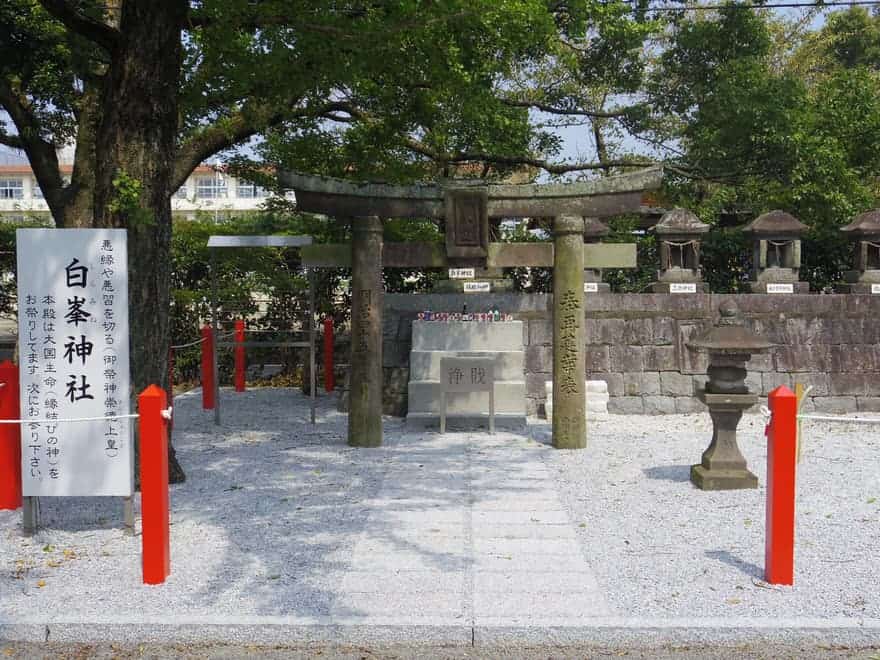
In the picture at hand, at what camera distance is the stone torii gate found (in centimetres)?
927

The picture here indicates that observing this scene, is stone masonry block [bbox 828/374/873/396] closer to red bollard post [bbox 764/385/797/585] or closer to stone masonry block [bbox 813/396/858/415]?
stone masonry block [bbox 813/396/858/415]

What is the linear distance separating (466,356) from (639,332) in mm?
2714

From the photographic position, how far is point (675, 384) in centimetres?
1188

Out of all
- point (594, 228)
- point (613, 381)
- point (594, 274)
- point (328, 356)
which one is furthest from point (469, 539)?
point (328, 356)

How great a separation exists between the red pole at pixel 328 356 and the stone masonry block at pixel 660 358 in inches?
198

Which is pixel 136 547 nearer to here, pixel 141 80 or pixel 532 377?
pixel 141 80

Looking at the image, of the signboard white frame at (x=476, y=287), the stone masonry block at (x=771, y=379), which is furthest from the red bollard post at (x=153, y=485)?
the stone masonry block at (x=771, y=379)

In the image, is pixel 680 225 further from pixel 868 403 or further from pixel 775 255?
pixel 868 403

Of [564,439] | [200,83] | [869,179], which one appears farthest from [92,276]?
[869,179]

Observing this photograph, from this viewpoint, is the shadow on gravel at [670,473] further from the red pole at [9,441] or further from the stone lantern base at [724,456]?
the red pole at [9,441]

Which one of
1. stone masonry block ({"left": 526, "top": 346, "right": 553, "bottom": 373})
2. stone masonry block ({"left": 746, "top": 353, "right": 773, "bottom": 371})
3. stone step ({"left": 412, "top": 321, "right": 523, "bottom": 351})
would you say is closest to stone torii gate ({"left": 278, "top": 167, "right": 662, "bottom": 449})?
stone step ({"left": 412, "top": 321, "right": 523, "bottom": 351})

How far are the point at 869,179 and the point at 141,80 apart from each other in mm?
13374

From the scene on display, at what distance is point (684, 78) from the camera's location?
15.5m

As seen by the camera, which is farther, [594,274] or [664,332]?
[594,274]
